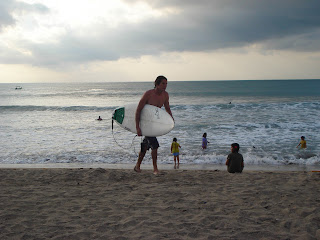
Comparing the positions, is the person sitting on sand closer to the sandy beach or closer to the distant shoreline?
the sandy beach

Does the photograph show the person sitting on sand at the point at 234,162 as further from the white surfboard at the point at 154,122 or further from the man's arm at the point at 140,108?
the man's arm at the point at 140,108

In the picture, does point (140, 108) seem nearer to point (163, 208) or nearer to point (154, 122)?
point (154, 122)

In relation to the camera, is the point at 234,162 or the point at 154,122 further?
the point at 234,162

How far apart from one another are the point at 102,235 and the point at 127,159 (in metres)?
6.61

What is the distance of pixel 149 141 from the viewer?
527 centimetres

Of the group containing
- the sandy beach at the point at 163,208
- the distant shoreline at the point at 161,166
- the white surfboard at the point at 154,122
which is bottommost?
the distant shoreline at the point at 161,166

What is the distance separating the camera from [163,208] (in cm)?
360

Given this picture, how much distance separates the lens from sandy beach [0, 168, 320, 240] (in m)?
2.88

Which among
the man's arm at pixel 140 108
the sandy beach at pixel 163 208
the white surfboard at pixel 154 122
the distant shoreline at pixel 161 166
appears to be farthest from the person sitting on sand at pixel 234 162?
the man's arm at pixel 140 108

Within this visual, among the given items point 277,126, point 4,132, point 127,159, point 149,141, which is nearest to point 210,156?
point 127,159

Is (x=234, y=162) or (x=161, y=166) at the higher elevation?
(x=234, y=162)

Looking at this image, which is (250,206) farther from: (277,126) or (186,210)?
(277,126)

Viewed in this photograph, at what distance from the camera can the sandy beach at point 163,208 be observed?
2.88 metres

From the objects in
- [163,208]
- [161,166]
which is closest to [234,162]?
[163,208]
